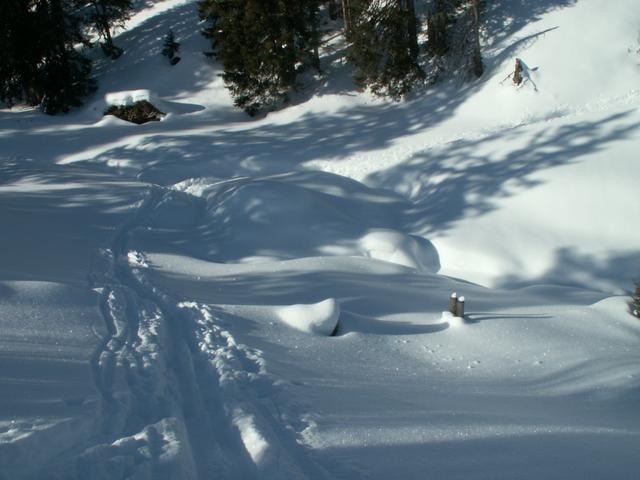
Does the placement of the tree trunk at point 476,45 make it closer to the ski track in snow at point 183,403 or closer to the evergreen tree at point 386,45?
the evergreen tree at point 386,45

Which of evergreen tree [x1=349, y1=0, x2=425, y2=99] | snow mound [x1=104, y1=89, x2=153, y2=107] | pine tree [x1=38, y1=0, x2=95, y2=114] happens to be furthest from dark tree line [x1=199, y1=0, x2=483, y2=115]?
pine tree [x1=38, y1=0, x2=95, y2=114]

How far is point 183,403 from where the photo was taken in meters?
4.28

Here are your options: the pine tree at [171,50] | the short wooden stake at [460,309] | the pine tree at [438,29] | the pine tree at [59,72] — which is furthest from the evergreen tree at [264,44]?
the short wooden stake at [460,309]

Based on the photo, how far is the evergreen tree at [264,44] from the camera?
63.3 feet

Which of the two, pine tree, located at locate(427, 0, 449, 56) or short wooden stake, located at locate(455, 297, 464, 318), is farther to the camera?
pine tree, located at locate(427, 0, 449, 56)

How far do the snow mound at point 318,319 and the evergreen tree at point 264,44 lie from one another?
52.2 feet

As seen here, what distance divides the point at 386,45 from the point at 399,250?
11598mm

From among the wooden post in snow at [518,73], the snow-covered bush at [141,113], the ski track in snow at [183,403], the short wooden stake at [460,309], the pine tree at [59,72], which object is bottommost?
the short wooden stake at [460,309]

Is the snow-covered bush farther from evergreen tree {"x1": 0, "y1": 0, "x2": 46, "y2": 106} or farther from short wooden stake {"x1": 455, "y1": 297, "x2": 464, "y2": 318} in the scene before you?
short wooden stake {"x1": 455, "y1": 297, "x2": 464, "y2": 318}

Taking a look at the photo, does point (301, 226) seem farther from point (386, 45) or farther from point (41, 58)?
point (41, 58)

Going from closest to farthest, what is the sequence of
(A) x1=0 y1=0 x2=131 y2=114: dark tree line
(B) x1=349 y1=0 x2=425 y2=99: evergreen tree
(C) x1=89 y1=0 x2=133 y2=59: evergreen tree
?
(B) x1=349 y1=0 x2=425 y2=99: evergreen tree → (A) x1=0 y1=0 x2=131 y2=114: dark tree line → (C) x1=89 y1=0 x2=133 y2=59: evergreen tree

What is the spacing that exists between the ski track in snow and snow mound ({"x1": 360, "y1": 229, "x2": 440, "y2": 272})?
15.3ft

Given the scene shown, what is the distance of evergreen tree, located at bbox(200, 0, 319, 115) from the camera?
1928cm

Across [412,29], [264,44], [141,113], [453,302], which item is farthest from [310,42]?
[453,302]
